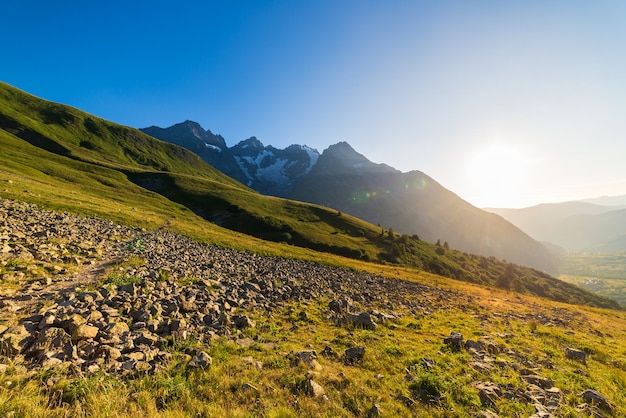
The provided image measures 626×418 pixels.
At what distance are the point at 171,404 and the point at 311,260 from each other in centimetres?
4395

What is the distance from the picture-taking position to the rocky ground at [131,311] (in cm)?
850

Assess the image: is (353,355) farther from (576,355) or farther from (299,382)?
(576,355)

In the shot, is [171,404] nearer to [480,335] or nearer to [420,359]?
[420,359]

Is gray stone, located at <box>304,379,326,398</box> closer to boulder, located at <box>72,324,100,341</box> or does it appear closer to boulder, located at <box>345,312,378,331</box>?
boulder, located at <box>72,324,100,341</box>

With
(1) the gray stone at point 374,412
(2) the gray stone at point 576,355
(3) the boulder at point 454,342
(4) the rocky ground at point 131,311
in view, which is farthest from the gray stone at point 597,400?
(1) the gray stone at point 374,412

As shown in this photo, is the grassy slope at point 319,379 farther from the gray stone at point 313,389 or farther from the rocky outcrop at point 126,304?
the rocky outcrop at point 126,304

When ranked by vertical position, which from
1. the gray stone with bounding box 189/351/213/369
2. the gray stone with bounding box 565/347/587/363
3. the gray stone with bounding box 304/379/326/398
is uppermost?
the gray stone with bounding box 565/347/587/363

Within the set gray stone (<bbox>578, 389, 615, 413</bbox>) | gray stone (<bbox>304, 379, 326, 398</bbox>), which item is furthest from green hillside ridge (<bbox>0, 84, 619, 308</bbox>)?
gray stone (<bbox>578, 389, 615, 413</bbox>)

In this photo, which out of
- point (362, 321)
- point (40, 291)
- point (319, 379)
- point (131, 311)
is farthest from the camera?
point (362, 321)

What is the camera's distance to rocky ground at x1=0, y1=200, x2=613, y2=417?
27.9 feet

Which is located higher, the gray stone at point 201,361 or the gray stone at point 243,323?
the gray stone at point 201,361

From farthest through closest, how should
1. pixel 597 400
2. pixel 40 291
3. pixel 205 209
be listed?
pixel 205 209
pixel 40 291
pixel 597 400

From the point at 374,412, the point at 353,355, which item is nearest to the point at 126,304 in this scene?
the point at 353,355

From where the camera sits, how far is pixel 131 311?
38.9 ft
